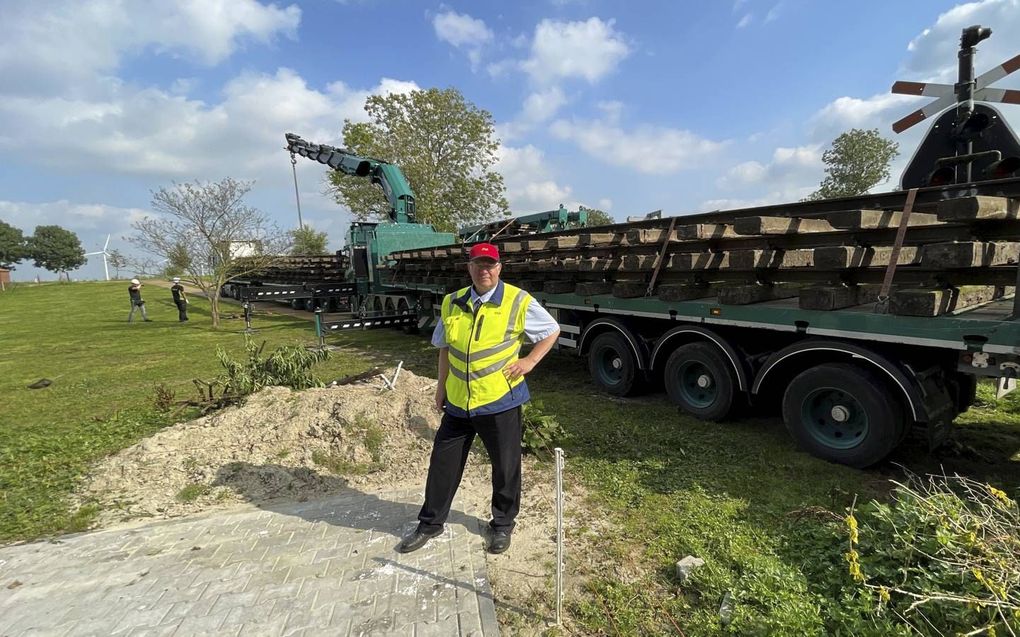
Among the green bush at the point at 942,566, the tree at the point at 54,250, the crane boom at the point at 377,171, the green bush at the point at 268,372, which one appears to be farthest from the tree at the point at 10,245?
the green bush at the point at 942,566

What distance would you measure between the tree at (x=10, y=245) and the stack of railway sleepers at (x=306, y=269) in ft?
259

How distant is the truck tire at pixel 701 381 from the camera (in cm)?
513

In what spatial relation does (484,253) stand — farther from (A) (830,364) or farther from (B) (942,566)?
(A) (830,364)

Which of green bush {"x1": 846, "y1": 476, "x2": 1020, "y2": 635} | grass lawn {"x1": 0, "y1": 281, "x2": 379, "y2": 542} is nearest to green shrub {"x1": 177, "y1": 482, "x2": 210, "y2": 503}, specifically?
grass lawn {"x1": 0, "y1": 281, "x2": 379, "y2": 542}

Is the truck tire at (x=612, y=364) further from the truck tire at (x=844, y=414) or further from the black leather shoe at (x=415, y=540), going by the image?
the black leather shoe at (x=415, y=540)

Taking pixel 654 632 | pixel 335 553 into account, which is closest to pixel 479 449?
pixel 335 553

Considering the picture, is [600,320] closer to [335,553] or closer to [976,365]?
[976,365]

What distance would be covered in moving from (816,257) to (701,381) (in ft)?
6.24

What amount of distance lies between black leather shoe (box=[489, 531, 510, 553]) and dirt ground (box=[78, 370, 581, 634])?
5 cm

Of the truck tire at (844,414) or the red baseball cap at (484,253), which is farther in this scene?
the truck tire at (844,414)

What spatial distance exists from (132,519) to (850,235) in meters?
5.92

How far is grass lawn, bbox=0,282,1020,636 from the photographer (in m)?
2.50

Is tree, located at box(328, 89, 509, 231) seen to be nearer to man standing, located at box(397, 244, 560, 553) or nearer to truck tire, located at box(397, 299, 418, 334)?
truck tire, located at box(397, 299, 418, 334)

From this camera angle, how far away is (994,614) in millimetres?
1935
